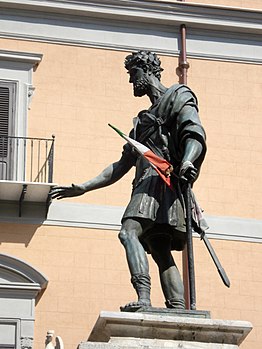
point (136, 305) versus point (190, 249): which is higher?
point (190, 249)

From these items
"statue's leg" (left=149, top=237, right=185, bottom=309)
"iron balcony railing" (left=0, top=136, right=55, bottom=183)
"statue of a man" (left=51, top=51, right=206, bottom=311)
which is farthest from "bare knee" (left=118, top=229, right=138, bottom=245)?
"iron balcony railing" (left=0, top=136, right=55, bottom=183)

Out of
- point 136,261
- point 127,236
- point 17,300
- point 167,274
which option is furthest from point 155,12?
point 136,261

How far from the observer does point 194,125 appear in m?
8.81

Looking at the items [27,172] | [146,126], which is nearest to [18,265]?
[27,172]

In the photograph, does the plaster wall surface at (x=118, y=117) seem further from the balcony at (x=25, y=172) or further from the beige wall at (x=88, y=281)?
the beige wall at (x=88, y=281)

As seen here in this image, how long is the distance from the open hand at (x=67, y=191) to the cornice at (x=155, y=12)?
9.14m

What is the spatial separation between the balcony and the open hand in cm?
717

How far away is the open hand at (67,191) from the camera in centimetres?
916

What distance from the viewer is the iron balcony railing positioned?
1686 cm

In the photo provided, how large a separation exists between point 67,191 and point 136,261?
0.99 m

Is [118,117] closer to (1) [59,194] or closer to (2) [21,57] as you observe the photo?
(2) [21,57]

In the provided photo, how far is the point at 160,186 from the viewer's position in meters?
8.85

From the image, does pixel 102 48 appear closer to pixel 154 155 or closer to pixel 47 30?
pixel 47 30

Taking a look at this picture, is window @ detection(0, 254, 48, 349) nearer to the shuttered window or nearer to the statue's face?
the shuttered window
